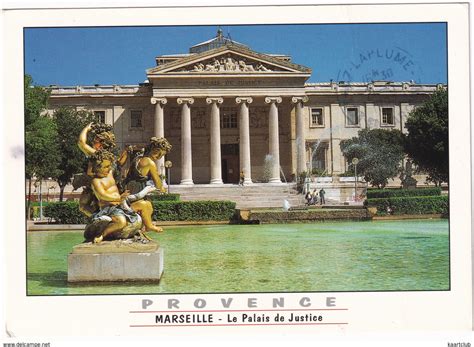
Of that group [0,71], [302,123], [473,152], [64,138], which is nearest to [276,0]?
[473,152]

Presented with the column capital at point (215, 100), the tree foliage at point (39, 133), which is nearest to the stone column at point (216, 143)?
the column capital at point (215, 100)

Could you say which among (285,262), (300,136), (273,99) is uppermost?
(273,99)

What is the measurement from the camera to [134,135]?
2583 cm

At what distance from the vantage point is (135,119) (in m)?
30.1

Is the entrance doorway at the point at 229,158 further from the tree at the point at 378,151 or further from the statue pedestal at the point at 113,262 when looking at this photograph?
the statue pedestal at the point at 113,262

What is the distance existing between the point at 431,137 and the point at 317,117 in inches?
581

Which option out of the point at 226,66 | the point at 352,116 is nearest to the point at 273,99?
the point at 226,66

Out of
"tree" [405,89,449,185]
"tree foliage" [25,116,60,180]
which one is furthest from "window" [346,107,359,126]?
"tree foliage" [25,116,60,180]

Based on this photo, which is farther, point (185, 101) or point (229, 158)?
point (229, 158)

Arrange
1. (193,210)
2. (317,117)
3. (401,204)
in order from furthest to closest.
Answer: (317,117)
(193,210)
(401,204)

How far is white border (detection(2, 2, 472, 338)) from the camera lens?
410 inches

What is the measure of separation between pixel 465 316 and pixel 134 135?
1852 centimetres

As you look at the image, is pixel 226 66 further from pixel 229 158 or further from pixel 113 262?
pixel 113 262

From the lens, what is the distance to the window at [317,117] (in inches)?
1115
